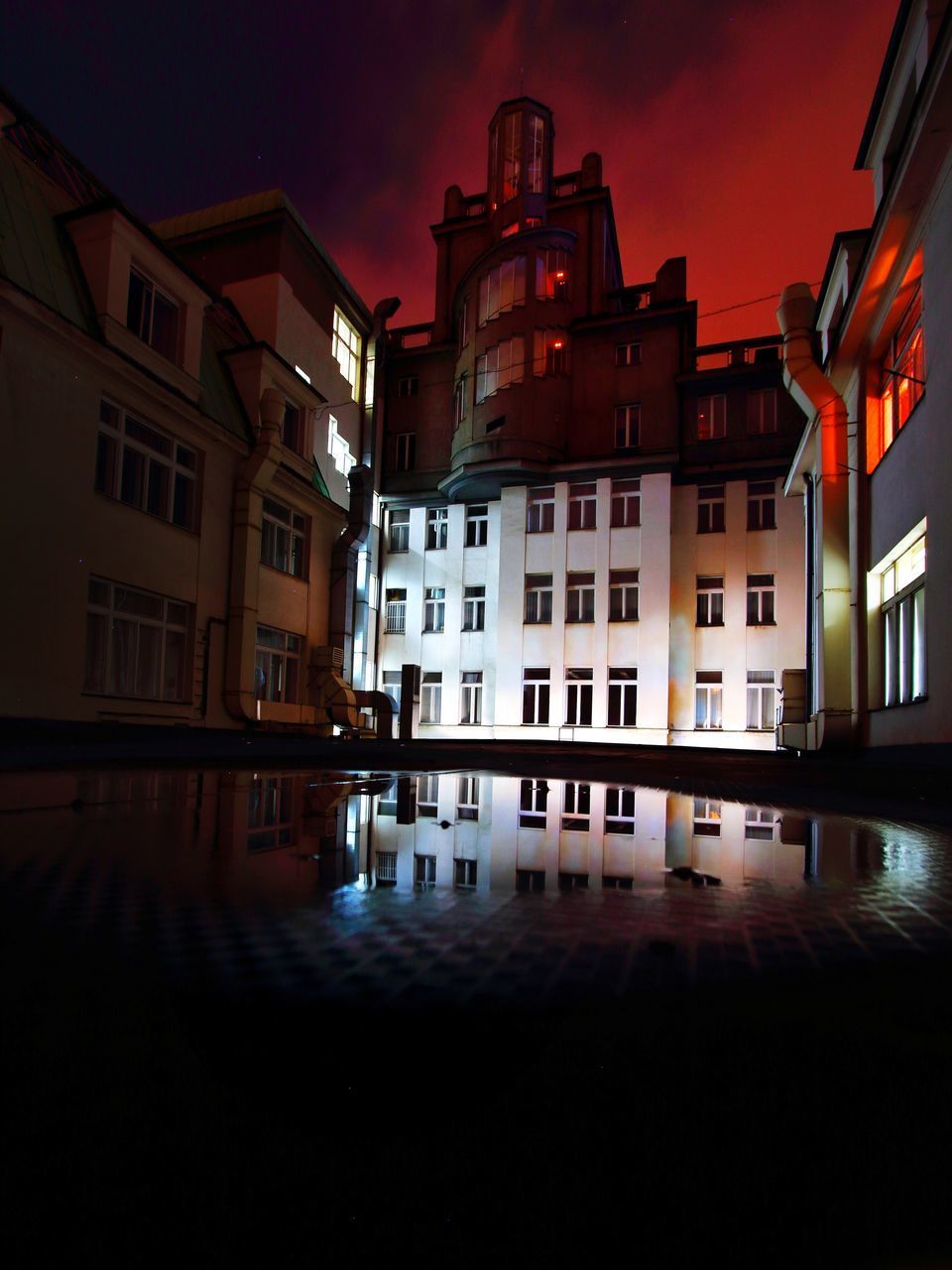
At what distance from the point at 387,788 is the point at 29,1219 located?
10.6 feet

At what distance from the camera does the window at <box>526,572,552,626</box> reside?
81.2 feet

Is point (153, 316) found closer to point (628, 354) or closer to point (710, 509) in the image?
point (628, 354)

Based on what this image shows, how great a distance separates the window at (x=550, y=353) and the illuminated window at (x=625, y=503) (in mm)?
4364

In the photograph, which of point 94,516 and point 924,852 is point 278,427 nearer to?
point 94,516

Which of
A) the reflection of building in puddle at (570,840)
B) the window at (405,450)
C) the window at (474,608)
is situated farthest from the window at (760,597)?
the reflection of building in puddle at (570,840)

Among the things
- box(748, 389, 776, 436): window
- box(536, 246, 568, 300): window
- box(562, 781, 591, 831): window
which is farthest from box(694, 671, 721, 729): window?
box(562, 781, 591, 831): window

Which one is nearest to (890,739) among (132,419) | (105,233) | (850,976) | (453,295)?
(850,976)

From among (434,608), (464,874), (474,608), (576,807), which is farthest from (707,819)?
(434,608)

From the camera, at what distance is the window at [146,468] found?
A: 1286cm

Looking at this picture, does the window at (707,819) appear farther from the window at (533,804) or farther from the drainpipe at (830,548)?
the drainpipe at (830,548)

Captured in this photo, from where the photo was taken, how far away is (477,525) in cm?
2650

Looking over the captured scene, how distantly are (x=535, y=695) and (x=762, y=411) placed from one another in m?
11.6

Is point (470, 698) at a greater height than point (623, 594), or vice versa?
point (623, 594)

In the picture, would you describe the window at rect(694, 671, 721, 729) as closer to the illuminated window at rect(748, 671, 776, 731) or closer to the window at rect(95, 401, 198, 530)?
the illuminated window at rect(748, 671, 776, 731)
